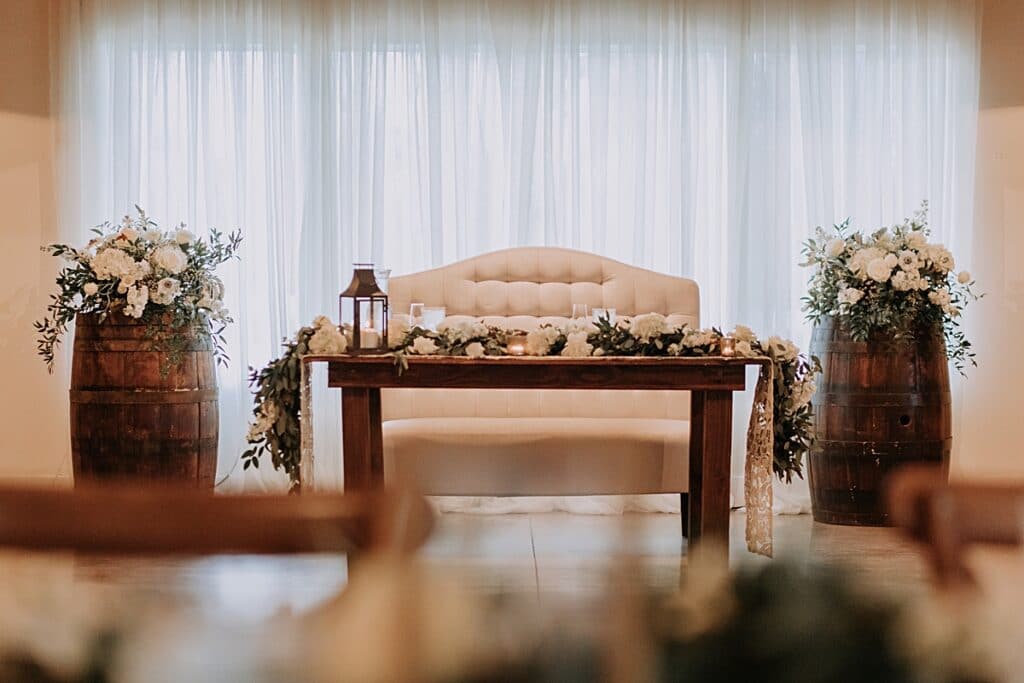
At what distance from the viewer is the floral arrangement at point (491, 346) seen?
375 centimetres

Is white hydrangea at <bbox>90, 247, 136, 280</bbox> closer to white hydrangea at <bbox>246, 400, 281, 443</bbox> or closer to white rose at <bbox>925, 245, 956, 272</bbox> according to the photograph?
white hydrangea at <bbox>246, 400, 281, 443</bbox>

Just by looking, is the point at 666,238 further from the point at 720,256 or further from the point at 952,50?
the point at 952,50

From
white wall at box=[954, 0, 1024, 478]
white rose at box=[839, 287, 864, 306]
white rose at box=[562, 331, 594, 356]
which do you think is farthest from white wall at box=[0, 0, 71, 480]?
white wall at box=[954, 0, 1024, 478]

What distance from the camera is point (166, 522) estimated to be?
2.61 feet

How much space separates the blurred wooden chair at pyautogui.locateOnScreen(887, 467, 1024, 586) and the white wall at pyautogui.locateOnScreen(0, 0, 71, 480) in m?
5.53

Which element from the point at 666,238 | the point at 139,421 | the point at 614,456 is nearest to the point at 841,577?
the point at 614,456

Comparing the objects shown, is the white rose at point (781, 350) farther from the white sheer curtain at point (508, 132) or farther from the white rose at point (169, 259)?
the white rose at point (169, 259)

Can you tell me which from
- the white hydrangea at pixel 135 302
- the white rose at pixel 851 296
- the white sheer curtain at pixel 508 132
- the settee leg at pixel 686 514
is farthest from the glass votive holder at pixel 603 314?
the white hydrangea at pixel 135 302

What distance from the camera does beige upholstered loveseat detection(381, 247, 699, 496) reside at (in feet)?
13.5

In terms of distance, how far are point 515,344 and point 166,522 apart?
9.91ft

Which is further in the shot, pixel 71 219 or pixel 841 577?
pixel 71 219

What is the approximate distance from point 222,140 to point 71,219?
817 mm

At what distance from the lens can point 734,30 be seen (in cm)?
580

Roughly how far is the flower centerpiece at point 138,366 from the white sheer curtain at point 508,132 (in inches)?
35.2
